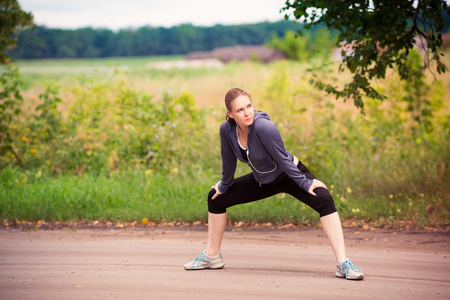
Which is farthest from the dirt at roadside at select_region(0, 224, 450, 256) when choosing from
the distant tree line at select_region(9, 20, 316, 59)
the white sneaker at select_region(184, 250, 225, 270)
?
the distant tree line at select_region(9, 20, 316, 59)

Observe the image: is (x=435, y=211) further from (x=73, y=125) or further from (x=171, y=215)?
(x=73, y=125)

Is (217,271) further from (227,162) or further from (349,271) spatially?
(349,271)

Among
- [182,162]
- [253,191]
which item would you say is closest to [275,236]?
[253,191]

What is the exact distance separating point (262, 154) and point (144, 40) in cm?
6356

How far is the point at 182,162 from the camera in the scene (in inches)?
363

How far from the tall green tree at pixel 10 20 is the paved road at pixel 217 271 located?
4.21 metres

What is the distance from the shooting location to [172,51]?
6869 cm

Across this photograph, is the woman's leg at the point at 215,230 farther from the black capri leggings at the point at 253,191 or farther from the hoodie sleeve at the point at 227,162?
the hoodie sleeve at the point at 227,162

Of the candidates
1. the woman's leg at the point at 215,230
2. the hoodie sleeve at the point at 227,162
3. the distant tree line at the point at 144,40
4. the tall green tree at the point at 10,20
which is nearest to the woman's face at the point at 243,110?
the hoodie sleeve at the point at 227,162

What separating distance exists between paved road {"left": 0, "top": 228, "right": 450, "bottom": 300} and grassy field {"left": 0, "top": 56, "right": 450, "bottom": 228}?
0.61 m

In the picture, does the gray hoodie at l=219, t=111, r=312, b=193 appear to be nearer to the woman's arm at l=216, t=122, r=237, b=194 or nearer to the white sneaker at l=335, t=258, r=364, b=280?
the woman's arm at l=216, t=122, r=237, b=194

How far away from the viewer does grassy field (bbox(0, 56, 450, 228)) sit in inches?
289

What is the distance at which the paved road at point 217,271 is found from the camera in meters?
4.48

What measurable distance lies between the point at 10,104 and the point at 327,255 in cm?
677
